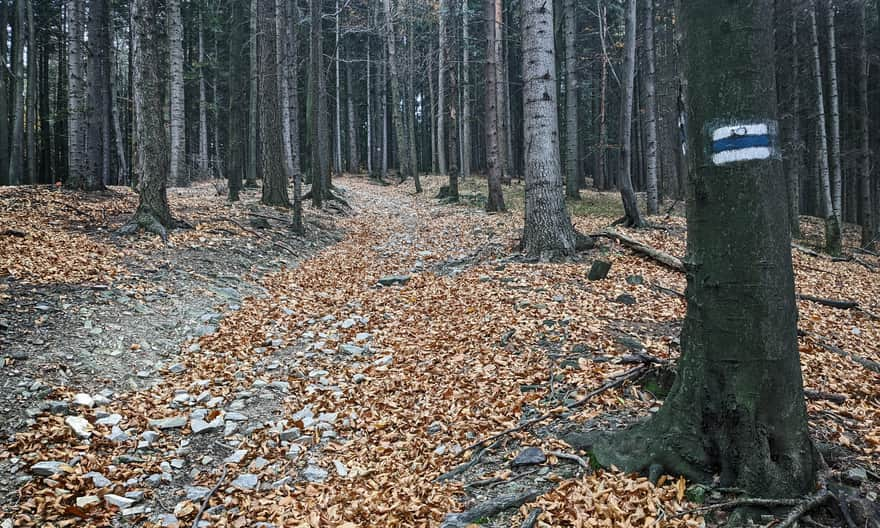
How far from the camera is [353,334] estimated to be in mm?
6785

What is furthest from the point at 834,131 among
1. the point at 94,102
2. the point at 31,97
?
the point at 31,97

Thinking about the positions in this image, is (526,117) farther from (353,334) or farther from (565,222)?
(353,334)

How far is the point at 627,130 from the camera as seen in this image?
12289mm

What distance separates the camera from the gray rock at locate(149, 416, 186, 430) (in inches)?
173

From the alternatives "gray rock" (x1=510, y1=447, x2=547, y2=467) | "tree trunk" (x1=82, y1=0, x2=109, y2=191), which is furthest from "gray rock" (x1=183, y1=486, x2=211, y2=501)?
"tree trunk" (x1=82, y1=0, x2=109, y2=191)

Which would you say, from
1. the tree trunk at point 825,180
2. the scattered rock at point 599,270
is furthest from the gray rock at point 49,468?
the tree trunk at point 825,180

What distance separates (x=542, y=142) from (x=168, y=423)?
661 centimetres

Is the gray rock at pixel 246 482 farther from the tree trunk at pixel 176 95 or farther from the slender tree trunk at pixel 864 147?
the slender tree trunk at pixel 864 147

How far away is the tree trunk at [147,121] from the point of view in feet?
30.7

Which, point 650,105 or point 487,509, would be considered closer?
point 487,509

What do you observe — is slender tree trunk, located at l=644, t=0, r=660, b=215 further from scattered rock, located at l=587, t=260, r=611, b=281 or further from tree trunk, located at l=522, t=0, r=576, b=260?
scattered rock, located at l=587, t=260, r=611, b=281

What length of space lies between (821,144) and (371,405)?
643 inches

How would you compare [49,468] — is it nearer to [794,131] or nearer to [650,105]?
[650,105]

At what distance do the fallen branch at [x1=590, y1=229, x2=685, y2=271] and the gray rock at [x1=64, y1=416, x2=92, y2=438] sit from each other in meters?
7.67
